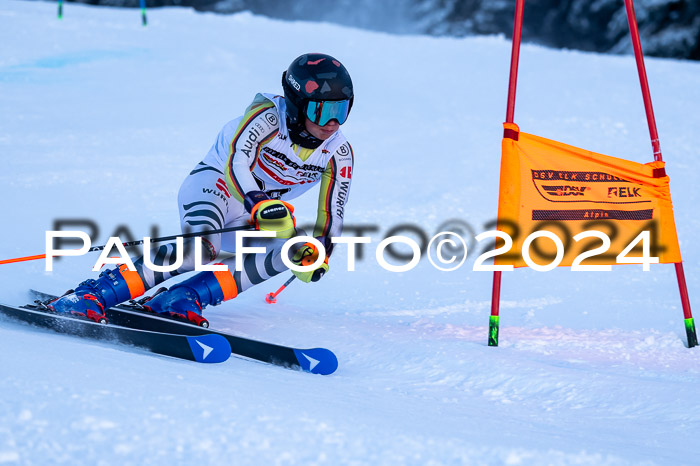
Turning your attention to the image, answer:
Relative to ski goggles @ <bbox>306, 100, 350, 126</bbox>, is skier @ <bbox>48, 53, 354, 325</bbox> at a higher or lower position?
lower

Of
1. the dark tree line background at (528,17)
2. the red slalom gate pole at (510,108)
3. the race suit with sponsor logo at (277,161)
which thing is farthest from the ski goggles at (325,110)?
the dark tree line background at (528,17)

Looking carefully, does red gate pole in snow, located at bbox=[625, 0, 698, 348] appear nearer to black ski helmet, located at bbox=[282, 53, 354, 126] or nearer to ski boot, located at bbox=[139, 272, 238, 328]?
black ski helmet, located at bbox=[282, 53, 354, 126]

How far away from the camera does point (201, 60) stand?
10773 millimetres

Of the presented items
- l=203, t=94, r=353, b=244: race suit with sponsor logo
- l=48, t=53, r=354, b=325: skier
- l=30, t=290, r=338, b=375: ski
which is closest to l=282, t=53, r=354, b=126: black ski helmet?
l=48, t=53, r=354, b=325: skier

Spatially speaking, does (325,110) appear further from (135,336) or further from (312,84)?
(135,336)

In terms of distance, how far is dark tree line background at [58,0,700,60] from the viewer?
22281 millimetres

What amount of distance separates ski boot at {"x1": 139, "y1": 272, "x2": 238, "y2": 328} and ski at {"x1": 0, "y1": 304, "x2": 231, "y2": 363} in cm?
43

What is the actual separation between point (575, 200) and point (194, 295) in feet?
6.40

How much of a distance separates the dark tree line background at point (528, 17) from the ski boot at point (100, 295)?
21.3m

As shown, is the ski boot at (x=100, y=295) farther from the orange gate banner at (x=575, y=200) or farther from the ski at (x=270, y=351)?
the orange gate banner at (x=575, y=200)

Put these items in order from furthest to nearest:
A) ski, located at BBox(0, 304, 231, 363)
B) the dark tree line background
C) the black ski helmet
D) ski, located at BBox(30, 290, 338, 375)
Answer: the dark tree line background
the black ski helmet
ski, located at BBox(30, 290, 338, 375)
ski, located at BBox(0, 304, 231, 363)

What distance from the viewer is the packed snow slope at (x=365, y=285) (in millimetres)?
2154

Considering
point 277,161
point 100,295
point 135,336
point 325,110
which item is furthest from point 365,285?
point 135,336

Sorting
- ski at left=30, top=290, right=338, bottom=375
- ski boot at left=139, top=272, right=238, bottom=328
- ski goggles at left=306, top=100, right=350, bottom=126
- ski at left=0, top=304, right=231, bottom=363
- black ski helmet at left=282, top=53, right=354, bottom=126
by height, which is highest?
black ski helmet at left=282, top=53, right=354, bottom=126
